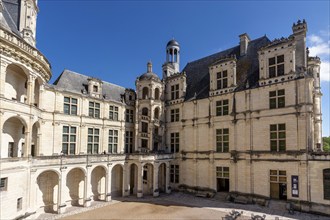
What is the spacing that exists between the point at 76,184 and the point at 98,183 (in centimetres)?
254

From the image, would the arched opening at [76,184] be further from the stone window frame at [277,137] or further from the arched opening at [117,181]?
the stone window frame at [277,137]

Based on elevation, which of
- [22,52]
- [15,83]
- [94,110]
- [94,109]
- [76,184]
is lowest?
[76,184]

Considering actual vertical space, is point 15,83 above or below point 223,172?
above

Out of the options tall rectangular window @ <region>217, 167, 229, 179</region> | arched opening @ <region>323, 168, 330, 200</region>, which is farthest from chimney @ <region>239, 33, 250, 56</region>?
arched opening @ <region>323, 168, 330, 200</region>

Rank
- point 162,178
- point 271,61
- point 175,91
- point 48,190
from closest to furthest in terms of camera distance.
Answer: point 48,190
point 271,61
point 162,178
point 175,91

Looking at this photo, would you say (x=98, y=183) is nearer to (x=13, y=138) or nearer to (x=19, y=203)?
(x=19, y=203)

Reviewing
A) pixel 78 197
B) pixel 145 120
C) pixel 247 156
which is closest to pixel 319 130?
pixel 247 156

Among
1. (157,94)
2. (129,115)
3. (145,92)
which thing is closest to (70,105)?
(129,115)

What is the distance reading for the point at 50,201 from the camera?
18875mm

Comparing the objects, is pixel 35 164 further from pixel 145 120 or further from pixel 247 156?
pixel 247 156

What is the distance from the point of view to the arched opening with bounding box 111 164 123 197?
24.6m

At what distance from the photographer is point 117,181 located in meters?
25.2

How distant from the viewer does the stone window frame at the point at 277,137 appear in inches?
778

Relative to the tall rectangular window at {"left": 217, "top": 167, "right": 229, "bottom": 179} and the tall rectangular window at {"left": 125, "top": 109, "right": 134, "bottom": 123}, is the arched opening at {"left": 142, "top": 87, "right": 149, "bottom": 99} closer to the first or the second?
the tall rectangular window at {"left": 125, "top": 109, "right": 134, "bottom": 123}
